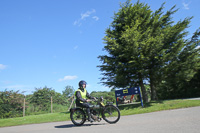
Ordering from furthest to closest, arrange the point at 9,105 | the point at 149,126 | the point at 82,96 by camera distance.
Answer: the point at 9,105
the point at 82,96
the point at 149,126

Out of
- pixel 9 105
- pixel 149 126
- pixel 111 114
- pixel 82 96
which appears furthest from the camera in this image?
pixel 9 105

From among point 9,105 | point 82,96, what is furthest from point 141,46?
point 9,105

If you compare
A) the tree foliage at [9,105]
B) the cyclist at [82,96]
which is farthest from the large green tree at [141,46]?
the tree foliage at [9,105]

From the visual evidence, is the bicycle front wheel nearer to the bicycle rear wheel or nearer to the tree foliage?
the bicycle rear wheel

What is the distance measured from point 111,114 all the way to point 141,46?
6.82 meters

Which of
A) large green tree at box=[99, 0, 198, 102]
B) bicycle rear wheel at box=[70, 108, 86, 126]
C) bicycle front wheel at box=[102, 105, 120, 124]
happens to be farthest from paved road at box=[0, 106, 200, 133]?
large green tree at box=[99, 0, 198, 102]

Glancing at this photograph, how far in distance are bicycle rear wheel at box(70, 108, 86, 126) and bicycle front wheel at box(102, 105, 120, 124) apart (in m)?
0.90

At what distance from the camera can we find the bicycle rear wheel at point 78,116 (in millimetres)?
6195

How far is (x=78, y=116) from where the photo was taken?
631 cm

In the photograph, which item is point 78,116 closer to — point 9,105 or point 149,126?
point 149,126

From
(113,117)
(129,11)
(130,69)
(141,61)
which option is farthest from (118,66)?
(113,117)

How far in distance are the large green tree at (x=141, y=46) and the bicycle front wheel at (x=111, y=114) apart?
591 cm

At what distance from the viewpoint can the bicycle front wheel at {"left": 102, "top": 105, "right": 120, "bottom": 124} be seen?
5703 mm

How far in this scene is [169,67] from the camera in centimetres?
1191
